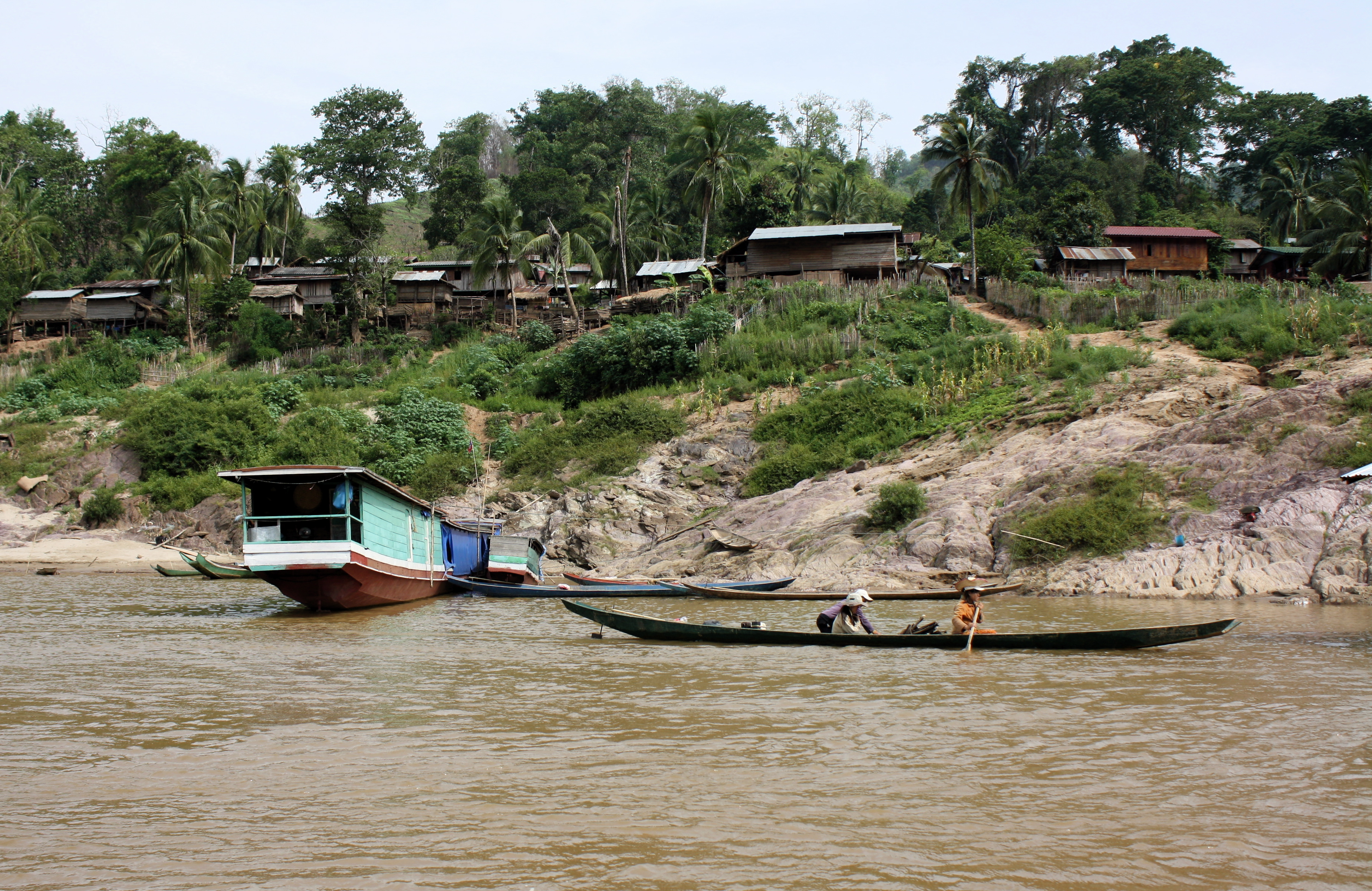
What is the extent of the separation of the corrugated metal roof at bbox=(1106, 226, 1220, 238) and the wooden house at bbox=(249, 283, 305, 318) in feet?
143

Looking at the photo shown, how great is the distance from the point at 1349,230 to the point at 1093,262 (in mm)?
10973

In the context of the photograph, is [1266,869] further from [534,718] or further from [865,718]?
[534,718]

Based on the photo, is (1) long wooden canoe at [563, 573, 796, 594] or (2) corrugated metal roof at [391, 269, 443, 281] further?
(2) corrugated metal roof at [391, 269, 443, 281]

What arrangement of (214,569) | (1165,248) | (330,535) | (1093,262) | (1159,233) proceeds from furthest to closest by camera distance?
(1165,248), (1159,233), (1093,262), (214,569), (330,535)

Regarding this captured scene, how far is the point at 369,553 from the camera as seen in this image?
19.0 m

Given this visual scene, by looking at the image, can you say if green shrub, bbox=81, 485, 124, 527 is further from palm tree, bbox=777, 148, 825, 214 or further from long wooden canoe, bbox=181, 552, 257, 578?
palm tree, bbox=777, 148, 825, 214

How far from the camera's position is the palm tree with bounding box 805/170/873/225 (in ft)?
177

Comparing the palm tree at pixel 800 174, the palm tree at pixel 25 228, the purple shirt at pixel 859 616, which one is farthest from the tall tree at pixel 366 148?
the purple shirt at pixel 859 616

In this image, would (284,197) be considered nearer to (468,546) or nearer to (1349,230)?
(468,546)

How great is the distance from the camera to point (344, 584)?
61.2ft

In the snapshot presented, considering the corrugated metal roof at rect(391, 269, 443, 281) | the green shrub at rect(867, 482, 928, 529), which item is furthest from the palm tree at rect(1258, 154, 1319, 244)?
the corrugated metal roof at rect(391, 269, 443, 281)

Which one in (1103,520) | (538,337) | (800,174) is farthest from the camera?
(800,174)

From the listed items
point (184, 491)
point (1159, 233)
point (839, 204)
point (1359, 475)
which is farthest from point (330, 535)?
point (1159, 233)

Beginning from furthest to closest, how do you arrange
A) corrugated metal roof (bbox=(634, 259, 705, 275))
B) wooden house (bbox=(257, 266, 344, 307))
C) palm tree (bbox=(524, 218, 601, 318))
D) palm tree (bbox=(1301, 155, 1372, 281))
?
wooden house (bbox=(257, 266, 344, 307)), corrugated metal roof (bbox=(634, 259, 705, 275)), palm tree (bbox=(524, 218, 601, 318)), palm tree (bbox=(1301, 155, 1372, 281))
